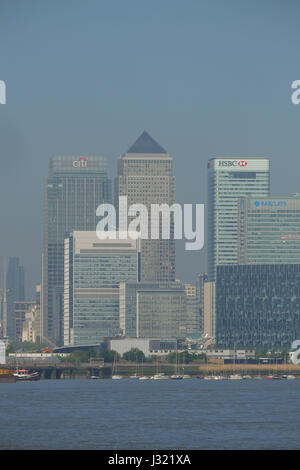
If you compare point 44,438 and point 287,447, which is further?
point 44,438

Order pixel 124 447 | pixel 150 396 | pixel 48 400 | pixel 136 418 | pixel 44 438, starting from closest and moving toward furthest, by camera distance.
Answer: pixel 124 447
pixel 44 438
pixel 136 418
pixel 48 400
pixel 150 396

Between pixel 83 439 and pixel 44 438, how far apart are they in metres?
2.87

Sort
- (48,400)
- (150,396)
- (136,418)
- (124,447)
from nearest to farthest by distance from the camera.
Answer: (124,447) < (136,418) < (48,400) < (150,396)

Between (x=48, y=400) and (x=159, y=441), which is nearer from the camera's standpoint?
(x=159, y=441)

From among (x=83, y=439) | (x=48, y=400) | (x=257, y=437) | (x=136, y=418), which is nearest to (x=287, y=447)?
(x=257, y=437)

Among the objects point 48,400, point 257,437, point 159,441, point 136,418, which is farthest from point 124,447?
point 48,400

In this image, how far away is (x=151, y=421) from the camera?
113 metres

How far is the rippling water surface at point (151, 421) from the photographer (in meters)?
94.0

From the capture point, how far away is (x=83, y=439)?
96.2m

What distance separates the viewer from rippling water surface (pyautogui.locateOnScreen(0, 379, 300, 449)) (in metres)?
94.0
